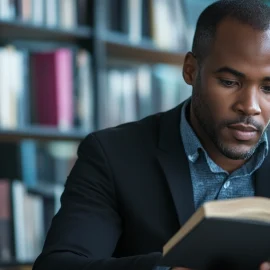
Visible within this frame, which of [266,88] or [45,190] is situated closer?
[266,88]

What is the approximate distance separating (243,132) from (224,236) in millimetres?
385

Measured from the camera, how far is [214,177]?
1447 mm

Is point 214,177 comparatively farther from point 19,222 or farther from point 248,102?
point 19,222

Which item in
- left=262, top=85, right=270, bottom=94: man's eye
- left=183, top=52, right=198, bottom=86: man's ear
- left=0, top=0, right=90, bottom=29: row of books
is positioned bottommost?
left=262, top=85, right=270, bottom=94: man's eye

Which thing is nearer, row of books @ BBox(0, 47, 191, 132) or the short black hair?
the short black hair

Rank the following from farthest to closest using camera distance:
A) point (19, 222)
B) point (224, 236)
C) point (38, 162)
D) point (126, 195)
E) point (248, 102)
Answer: point (38, 162) < point (19, 222) < point (126, 195) < point (248, 102) < point (224, 236)

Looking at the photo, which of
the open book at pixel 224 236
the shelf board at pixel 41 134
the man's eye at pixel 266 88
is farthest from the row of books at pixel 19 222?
the open book at pixel 224 236

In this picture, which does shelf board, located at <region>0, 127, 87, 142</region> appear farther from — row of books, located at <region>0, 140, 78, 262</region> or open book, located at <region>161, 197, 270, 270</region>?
open book, located at <region>161, 197, 270, 270</region>

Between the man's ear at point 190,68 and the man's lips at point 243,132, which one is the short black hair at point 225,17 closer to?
the man's ear at point 190,68

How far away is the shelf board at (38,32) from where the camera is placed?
7.44ft

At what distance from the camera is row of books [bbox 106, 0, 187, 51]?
247 centimetres

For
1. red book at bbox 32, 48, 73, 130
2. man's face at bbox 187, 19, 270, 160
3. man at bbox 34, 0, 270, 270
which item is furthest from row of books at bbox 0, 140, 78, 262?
man's face at bbox 187, 19, 270, 160

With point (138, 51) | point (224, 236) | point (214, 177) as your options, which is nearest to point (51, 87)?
point (138, 51)

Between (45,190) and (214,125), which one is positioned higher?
(214,125)
